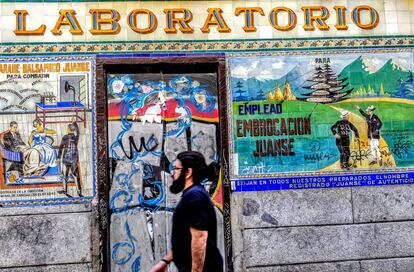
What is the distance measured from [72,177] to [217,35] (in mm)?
2961

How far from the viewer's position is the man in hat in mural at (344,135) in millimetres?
8594

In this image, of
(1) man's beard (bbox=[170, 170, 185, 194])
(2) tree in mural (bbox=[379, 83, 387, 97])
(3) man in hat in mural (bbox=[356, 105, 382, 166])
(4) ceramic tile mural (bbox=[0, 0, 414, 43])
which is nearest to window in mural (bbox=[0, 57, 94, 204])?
(4) ceramic tile mural (bbox=[0, 0, 414, 43])

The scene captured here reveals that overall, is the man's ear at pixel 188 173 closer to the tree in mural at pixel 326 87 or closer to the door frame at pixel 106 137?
the door frame at pixel 106 137

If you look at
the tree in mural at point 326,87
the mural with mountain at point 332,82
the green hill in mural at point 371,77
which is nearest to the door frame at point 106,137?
the mural with mountain at point 332,82

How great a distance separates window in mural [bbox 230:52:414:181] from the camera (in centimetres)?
849

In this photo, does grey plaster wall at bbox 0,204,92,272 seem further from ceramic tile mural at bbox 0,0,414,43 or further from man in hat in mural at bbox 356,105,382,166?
man in hat in mural at bbox 356,105,382,166

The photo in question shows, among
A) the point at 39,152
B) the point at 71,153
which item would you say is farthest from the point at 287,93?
the point at 39,152

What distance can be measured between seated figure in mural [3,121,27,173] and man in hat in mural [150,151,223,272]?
2.19 m

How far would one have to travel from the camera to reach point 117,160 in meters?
8.41

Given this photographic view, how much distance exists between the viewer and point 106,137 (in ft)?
27.3

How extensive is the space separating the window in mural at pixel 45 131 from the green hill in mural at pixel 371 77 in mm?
3901

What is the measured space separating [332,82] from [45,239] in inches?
187

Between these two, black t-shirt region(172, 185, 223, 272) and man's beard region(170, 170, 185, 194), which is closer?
black t-shirt region(172, 185, 223, 272)

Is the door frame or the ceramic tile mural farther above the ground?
the ceramic tile mural
